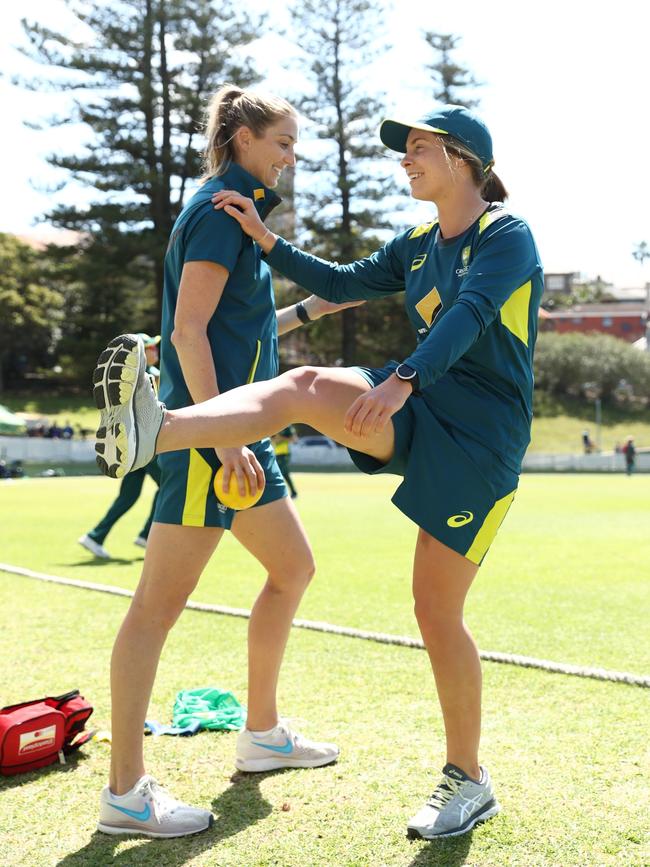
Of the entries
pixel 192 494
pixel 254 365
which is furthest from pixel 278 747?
pixel 254 365

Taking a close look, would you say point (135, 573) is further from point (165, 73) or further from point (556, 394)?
point (556, 394)

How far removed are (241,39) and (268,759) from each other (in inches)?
1856

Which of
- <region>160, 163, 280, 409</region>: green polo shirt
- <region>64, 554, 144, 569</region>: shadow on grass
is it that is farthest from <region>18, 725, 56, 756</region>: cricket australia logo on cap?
<region>64, 554, 144, 569</region>: shadow on grass

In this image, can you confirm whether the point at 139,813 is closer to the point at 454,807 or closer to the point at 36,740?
the point at 36,740

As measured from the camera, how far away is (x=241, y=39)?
46312 mm

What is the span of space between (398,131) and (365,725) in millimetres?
2343

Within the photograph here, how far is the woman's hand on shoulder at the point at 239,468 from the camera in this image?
10.2ft

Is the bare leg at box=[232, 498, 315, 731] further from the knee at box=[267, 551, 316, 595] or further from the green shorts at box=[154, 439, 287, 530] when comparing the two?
the green shorts at box=[154, 439, 287, 530]

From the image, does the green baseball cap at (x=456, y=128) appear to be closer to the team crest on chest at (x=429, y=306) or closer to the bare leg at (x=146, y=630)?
the team crest on chest at (x=429, y=306)

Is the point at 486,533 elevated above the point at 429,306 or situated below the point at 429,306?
below

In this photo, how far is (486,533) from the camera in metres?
3.13

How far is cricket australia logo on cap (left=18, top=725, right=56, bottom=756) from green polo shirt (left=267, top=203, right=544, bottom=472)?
186 centimetres

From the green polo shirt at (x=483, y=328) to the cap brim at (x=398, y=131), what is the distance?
313mm

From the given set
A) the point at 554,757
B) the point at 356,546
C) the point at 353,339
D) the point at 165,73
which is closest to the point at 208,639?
the point at 554,757
